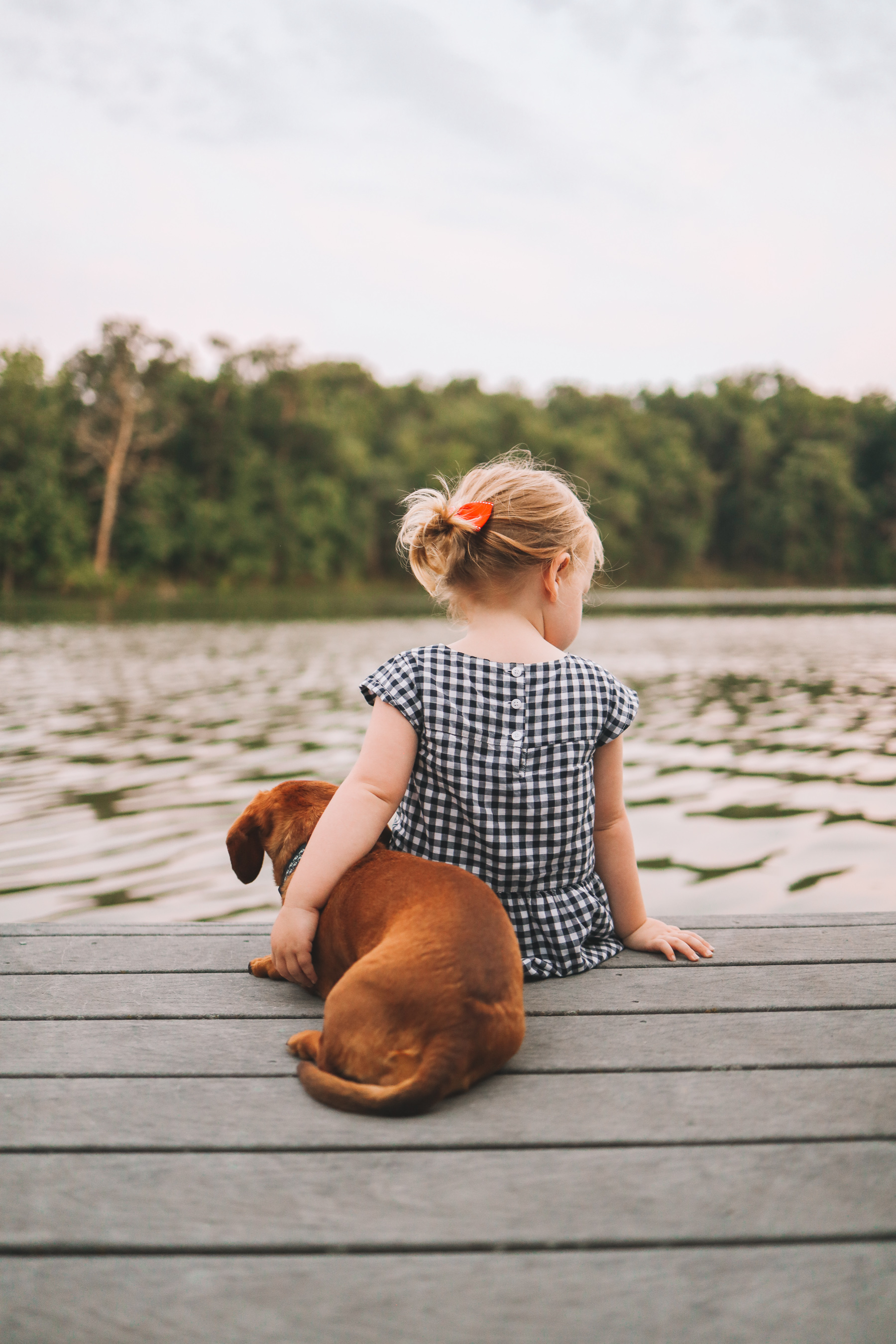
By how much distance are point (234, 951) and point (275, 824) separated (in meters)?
0.32

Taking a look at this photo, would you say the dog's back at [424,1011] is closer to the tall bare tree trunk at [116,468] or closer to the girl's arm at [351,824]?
the girl's arm at [351,824]

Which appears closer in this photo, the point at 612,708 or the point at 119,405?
the point at 612,708

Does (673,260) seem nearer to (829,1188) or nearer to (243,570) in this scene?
(243,570)

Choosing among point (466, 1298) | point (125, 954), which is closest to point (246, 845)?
→ point (125, 954)

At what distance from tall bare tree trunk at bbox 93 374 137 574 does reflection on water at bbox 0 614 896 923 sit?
1166 inches

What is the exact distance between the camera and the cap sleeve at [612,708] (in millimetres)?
2086

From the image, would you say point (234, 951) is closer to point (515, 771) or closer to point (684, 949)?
point (515, 771)

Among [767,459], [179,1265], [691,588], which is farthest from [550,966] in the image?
[767,459]

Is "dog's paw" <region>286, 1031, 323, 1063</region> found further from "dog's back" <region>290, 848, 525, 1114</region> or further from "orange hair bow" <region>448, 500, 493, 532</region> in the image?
"orange hair bow" <region>448, 500, 493, 532</region>

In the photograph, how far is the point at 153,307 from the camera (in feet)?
162

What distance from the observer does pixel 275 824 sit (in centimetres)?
233

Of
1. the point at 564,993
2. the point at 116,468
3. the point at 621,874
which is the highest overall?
the point at 116,468

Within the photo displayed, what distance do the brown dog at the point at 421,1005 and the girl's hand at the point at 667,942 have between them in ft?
2.32

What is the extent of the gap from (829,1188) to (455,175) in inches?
2150
